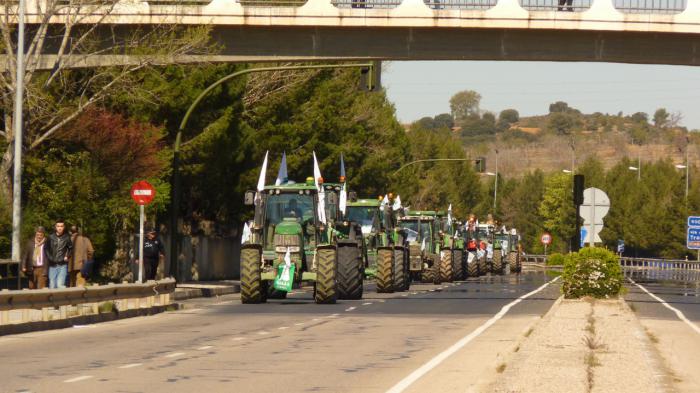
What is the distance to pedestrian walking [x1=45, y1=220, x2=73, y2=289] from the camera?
32.2 meters

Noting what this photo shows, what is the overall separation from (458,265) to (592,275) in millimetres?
22374

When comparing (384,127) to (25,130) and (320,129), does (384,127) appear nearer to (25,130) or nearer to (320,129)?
(320,129)

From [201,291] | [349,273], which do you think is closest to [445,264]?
[201,291]

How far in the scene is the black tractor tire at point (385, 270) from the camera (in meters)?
39.6

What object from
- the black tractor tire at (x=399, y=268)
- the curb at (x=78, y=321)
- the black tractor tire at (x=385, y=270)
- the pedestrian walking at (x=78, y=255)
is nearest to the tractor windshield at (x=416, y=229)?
the black tractor tire at (x=399, y=268)

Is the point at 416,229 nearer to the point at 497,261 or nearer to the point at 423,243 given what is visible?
the point at 423,243

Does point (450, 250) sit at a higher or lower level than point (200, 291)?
higher

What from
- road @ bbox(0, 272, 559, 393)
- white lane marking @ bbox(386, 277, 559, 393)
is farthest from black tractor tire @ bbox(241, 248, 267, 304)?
white lane marking @ bbox(386, 277, 559, 393)

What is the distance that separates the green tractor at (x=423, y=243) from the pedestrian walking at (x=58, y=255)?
62.6 feet

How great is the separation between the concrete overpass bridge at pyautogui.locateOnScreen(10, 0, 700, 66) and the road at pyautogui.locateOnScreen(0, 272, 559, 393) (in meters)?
9.73

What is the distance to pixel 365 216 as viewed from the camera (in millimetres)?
43125

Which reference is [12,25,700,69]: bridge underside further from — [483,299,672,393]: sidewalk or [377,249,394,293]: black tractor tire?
[483,299,672,393]: sidewalk

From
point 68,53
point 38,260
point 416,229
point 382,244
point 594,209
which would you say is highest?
point 68,53

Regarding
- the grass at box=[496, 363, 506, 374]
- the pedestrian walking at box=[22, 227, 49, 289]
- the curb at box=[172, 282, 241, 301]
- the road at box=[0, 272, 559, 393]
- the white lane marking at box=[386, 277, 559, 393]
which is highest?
the pedestrian walking at box=[22, 227, 49, 289]
